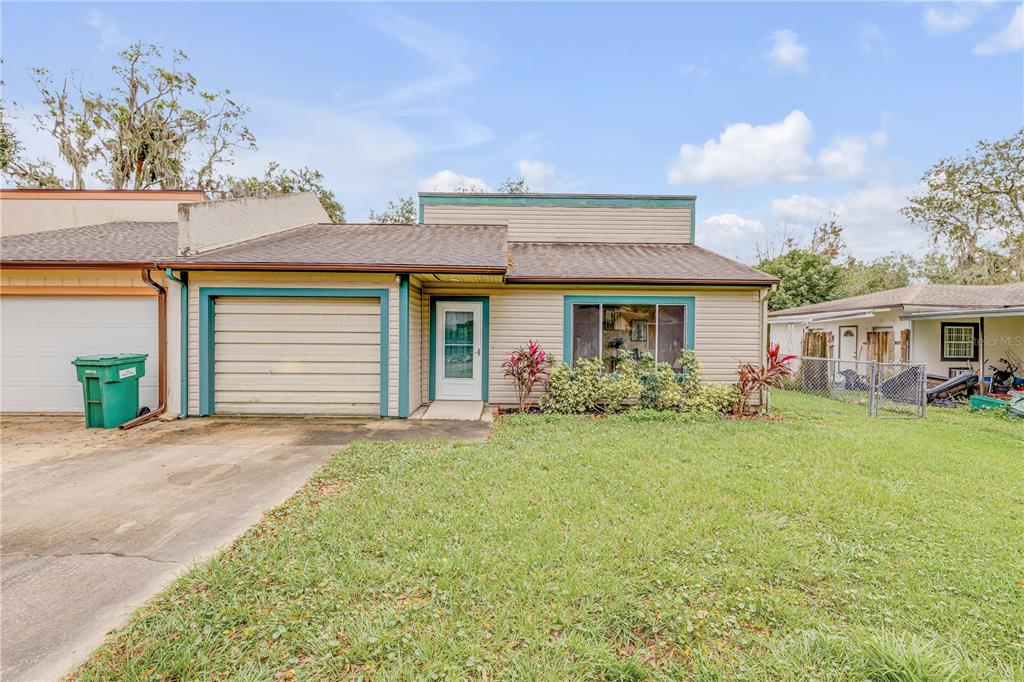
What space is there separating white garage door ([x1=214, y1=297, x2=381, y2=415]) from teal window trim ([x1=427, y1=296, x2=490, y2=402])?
51.7 inches

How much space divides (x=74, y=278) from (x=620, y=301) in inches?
359

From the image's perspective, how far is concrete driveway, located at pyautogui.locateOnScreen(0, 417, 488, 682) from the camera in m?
2.16

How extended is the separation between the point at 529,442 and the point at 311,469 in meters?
2.58

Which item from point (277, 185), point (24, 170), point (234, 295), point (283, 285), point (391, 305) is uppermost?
point (277, 185)

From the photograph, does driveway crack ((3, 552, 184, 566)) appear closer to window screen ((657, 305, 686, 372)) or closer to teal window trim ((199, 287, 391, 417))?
teal window trim ((199, 287, 391, 417))

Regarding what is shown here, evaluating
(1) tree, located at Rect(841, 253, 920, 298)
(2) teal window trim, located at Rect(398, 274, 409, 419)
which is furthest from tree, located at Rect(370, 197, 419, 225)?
(1) tree, located at Rect(841, 253, 920, 298)

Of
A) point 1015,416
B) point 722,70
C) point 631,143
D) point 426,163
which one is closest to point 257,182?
point 426,163

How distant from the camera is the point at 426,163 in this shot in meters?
20.5

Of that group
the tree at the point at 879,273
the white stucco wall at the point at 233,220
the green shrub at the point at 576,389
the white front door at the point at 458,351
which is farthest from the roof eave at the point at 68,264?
the tree at the point at 879,273

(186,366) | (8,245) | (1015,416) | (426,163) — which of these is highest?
(426,163)

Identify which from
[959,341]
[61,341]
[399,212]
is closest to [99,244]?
[61,341]

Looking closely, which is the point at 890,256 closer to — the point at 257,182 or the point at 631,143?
the point at 631,143

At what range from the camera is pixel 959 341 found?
11.3m

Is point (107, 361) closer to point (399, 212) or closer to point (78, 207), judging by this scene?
point (78, 207)
